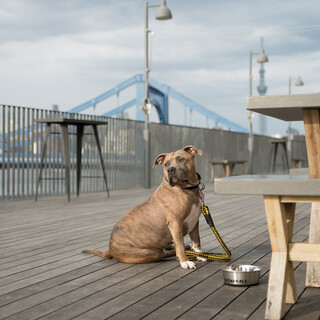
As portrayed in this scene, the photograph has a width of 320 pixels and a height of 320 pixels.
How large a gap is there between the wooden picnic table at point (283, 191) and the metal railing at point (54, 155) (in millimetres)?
7036

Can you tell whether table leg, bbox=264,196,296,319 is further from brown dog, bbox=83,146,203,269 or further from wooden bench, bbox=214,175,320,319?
brown dog, bbox=83,146,203,269

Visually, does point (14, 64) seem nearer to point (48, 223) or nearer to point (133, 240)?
point (48, 223)

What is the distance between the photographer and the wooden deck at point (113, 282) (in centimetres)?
261

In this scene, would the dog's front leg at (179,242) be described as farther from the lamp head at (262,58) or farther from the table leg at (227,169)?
the lamp head at (262,58)

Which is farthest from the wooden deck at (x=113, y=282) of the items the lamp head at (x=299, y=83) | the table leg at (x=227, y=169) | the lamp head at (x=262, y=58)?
the lamp head at (x=299, y=83)

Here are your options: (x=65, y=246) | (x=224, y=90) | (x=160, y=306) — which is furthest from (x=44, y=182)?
(x=224, y=90)

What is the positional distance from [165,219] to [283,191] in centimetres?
146

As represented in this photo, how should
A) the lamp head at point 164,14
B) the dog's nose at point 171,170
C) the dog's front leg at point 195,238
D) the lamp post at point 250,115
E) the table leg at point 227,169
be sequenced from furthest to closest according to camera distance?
1. the lamp post at point 250,115
2. the table leg at point 227,169
3. the lamp head at point 164,14
4. the dog's front leg at point 195,238
5. the dog's nose at point 171,170

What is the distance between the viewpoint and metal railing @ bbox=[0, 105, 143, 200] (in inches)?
357

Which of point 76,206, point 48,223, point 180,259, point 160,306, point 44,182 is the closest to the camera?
point 160,306

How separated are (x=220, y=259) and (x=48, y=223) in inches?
107

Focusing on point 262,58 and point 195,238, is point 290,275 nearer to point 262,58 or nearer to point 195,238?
point 195,238

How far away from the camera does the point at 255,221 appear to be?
6.18 m

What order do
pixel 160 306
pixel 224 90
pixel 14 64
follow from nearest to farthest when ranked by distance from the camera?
pixel 160 306, pixel 14 64, pixel 224 90
